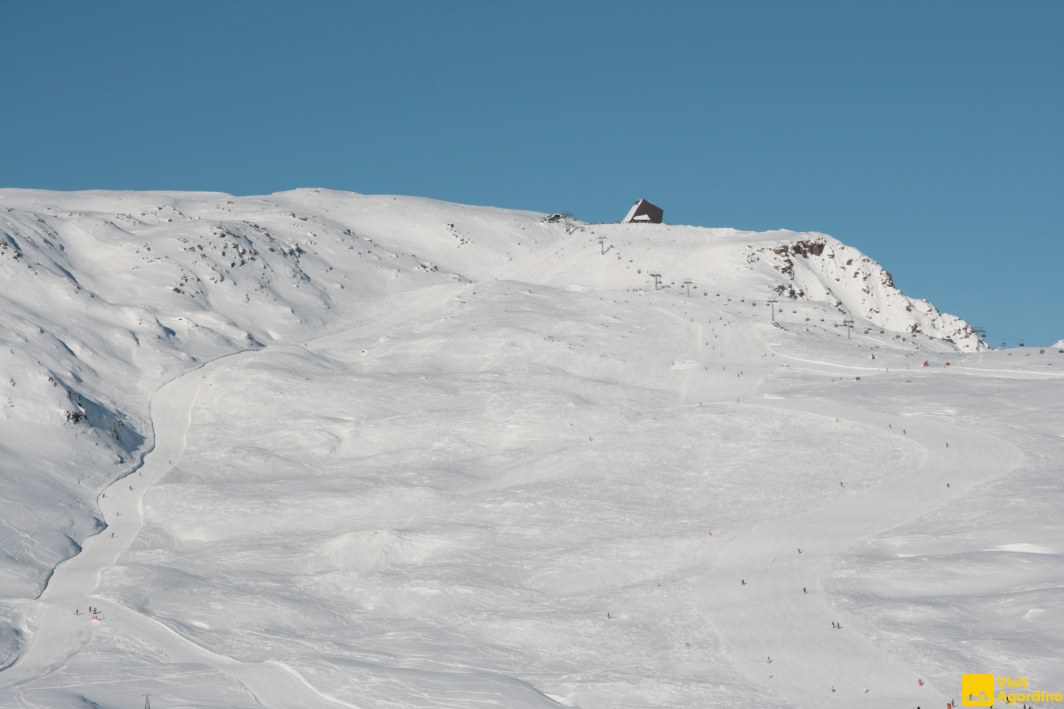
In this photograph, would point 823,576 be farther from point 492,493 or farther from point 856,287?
point 856,287

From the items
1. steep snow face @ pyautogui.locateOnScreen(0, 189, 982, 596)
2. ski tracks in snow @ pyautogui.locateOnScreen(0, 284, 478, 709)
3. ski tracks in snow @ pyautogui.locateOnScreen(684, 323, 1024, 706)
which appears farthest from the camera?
steep snow face @ pyautogui.locateOnScreen(0, 189, 982, 596)

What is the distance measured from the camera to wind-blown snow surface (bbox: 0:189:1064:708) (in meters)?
31.7

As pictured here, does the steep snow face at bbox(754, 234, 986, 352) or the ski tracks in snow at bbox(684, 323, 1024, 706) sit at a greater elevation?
the steep snow face at bbox(754, 234, 986, 352)

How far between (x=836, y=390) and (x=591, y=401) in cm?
Result: 1297

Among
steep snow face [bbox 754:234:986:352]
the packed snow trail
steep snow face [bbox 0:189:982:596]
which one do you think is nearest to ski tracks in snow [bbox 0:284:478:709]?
the packed snow trail

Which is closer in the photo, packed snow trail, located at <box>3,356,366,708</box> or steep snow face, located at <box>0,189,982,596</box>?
packed snow trail, located at <box>3,356,366,708</box>

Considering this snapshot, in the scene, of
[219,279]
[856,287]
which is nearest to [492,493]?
[219,279]

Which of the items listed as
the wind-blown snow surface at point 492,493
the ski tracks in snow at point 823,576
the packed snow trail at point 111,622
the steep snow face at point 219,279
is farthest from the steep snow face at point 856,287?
the packed snow trail at point 111,622

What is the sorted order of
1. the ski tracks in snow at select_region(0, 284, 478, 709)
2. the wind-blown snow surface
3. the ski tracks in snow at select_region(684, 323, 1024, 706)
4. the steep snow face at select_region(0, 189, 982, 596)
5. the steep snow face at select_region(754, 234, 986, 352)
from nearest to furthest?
1. the ski tracks in snow at select_region(684, 323, 1024, 706)
2. the ski tracks in snow at select_region(0, 284, 478, 709)
3. the wind-blown snow surface
4. the steep snow face at select_region(0, 189, 982, 596)
5. the steep snow face at select_region(754, 234, 986, 352)

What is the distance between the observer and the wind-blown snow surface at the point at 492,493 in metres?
31.7

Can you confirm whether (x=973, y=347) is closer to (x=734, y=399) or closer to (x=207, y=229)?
(x=734, y=399)

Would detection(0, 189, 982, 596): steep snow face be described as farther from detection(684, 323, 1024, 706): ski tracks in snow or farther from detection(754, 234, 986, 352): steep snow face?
detection(684, 323, 1024, 706): ski tracks in snow

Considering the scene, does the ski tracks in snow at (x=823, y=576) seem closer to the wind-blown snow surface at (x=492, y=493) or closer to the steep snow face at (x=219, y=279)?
the wind-blown snow surface at (x=492, y=493)

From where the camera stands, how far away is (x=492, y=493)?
48344 millimetres
